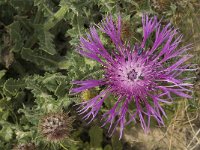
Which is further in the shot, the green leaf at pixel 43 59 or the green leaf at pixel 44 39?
the green leaf at pixel 43 59

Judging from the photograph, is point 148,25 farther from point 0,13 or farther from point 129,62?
point 0,13

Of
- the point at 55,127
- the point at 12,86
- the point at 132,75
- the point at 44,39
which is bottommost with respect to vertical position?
the point at 55,127

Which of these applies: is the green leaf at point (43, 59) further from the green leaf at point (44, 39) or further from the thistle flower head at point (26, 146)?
the thistle flower head at point (26, 146)

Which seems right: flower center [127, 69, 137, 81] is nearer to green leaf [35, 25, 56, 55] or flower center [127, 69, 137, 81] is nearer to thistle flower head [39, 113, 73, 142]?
thistle flower head [39, 113, 73, 142]

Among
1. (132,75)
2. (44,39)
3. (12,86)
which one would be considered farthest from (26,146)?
(132,75)

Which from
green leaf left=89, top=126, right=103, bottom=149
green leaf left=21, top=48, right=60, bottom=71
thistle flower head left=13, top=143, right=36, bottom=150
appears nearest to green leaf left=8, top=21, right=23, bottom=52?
green leaf left=21, top=48, right=60, bottom=71

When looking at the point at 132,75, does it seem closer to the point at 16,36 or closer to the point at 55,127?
the point at 55,127

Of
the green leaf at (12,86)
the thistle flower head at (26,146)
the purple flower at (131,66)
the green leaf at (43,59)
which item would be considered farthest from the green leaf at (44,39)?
the thistle flower head at (26,146)

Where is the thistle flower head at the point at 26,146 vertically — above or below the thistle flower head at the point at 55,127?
below
